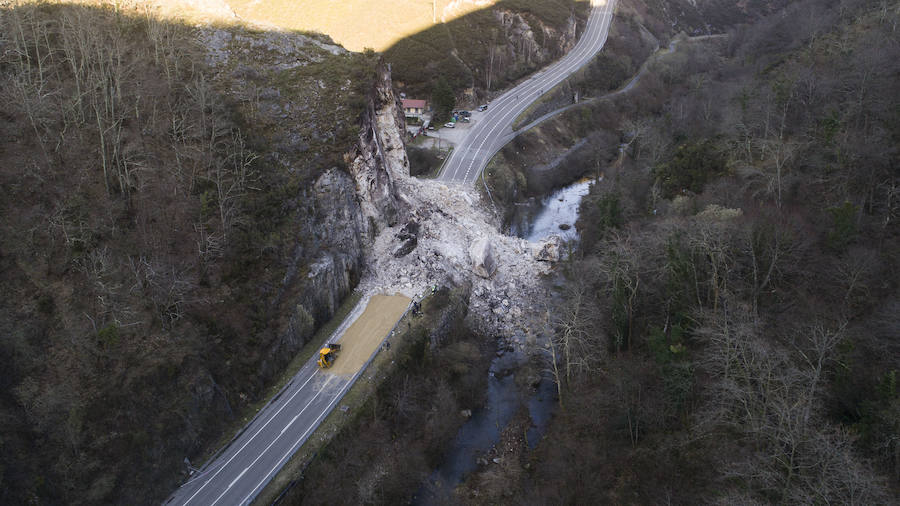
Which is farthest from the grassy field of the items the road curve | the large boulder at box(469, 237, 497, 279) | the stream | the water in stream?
the stream

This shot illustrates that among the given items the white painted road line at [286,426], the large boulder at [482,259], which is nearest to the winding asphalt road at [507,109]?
the large boulder at [482,259]

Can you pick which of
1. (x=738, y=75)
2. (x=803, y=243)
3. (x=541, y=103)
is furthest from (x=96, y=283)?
(x=738, y=75)

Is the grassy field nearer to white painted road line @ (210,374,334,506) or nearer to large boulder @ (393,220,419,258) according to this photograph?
large boulder @ (393,220,419,258)

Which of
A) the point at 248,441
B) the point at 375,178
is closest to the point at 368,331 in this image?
the point at 248,441

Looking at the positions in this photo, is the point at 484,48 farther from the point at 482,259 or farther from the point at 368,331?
the point at 368,331

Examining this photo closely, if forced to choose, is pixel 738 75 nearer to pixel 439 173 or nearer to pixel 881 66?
pixel 881 66

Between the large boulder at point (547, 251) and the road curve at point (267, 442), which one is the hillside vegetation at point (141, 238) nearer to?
the road curve at point (267, 442)
